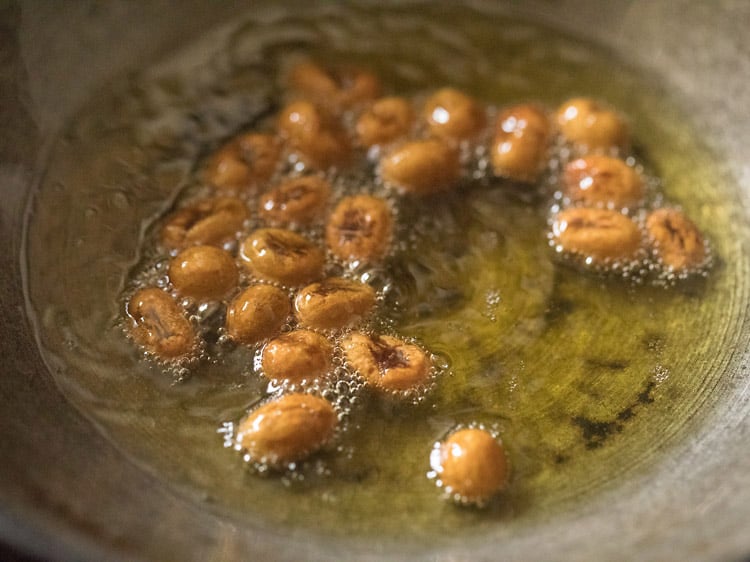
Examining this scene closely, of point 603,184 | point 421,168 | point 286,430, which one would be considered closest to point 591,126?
point 603,184

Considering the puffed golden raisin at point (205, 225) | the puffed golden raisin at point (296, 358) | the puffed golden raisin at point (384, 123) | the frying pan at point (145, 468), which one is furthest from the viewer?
the puffed golden raisin at point (384, 123)

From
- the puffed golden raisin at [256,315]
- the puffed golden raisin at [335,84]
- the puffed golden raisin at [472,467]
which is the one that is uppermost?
the puffed golden raisin at [335,84]

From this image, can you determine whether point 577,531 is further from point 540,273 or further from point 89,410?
point 89,410

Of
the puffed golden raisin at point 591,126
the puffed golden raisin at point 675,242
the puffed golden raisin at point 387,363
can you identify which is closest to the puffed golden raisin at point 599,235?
the puffed golden raisin at point 675,242

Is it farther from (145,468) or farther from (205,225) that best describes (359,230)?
(145,468)

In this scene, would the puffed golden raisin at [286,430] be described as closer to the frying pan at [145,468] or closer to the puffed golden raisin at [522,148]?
the frying pan at [145,468]

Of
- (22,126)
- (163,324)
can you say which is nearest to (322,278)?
(163,324)

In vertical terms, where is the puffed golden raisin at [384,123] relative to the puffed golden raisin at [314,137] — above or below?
above
